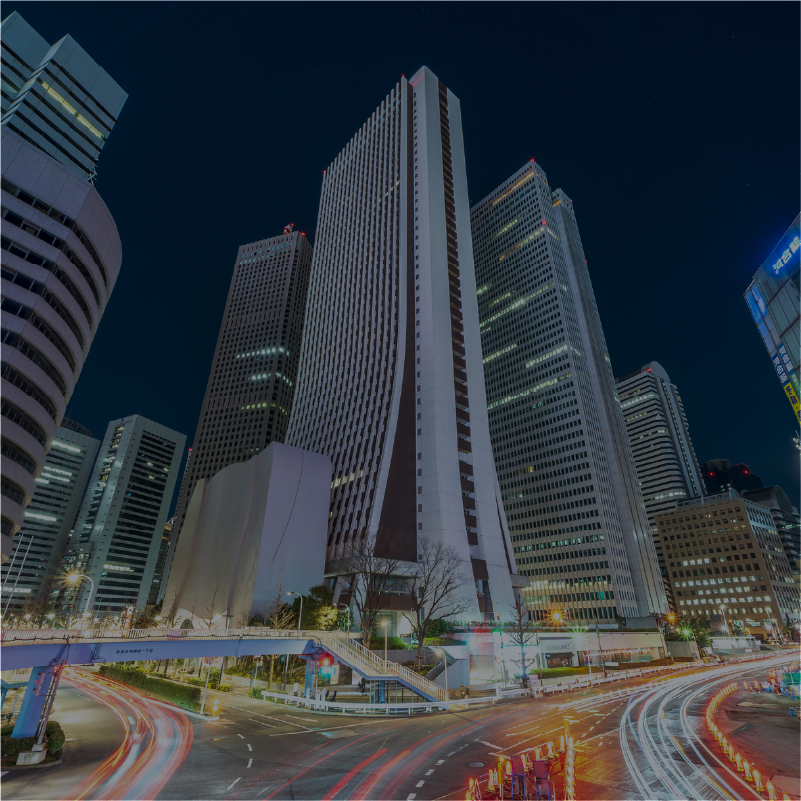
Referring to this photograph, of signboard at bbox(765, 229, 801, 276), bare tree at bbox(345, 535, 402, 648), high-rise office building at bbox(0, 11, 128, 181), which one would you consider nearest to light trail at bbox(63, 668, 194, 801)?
bare tree at bbox(345, 535, 402, 648)

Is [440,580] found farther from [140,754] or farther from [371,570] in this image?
Answer: [140,754]

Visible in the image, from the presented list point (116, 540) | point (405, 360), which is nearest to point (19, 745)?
point (405, 360)

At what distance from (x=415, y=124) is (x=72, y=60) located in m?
75.9

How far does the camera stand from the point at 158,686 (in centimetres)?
5009

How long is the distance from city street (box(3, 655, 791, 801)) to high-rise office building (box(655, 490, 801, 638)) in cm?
15648

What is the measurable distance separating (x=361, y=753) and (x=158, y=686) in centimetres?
3714

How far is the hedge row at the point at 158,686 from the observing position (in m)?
42.5

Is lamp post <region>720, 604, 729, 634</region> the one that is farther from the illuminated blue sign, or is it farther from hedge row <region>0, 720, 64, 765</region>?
hedge row <region>0, 720, 64, 765</region>

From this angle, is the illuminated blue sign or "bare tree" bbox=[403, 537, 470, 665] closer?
the illuminated blue sign

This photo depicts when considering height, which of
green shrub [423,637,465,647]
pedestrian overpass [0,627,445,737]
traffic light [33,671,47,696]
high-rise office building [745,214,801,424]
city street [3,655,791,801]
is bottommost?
city street [3,655,791,801]

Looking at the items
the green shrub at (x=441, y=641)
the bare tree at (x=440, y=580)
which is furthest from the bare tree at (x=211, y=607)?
the green shrub at (x=441, y=641)

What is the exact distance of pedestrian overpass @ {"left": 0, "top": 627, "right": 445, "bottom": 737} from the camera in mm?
27172

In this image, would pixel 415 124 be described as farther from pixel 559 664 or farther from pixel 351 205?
pixel 559 664

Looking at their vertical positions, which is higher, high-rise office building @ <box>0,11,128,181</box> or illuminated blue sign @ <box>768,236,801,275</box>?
high-rise office building @ <box>0,11,128,181</box>
